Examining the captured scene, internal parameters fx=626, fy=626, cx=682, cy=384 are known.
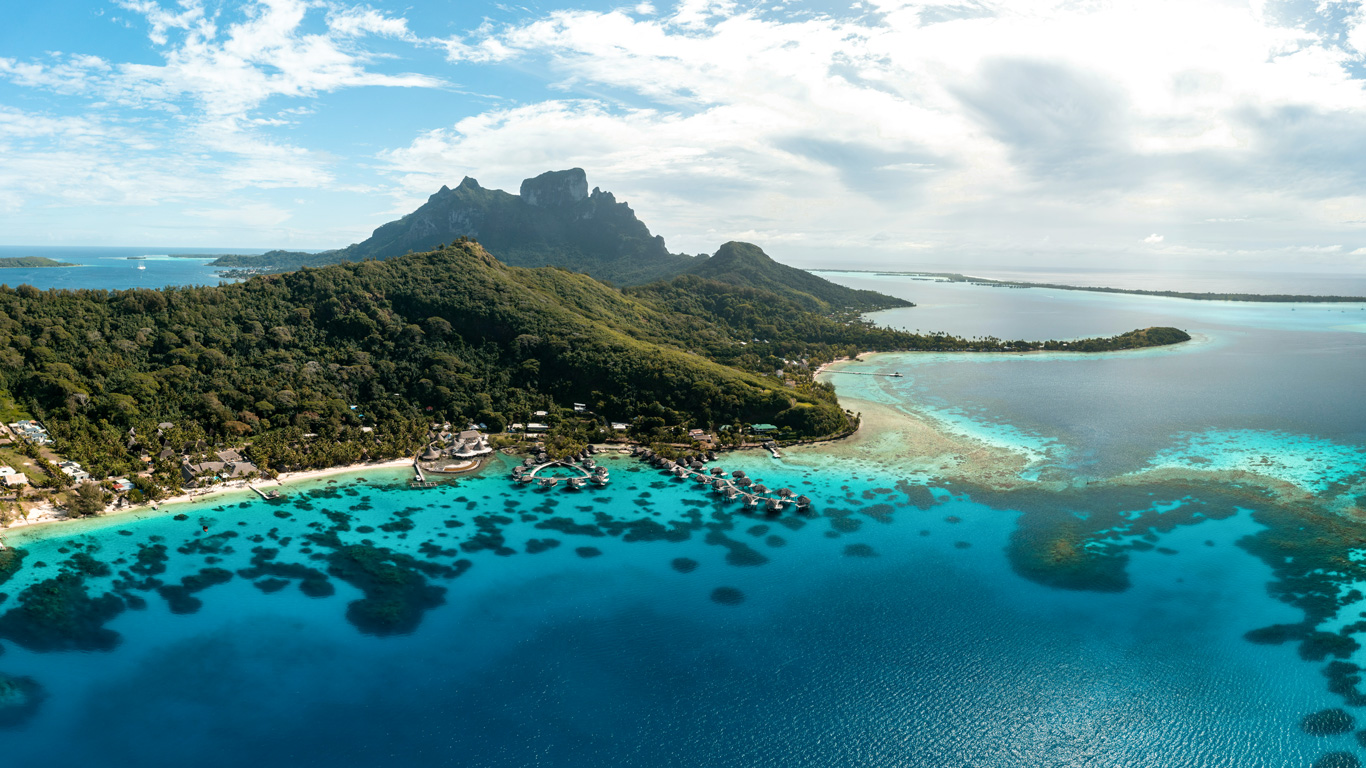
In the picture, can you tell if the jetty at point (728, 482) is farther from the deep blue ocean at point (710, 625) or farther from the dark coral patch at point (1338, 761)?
the dark coral patch at point (1338, 761)

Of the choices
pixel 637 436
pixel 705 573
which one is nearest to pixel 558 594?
pixel 705 573

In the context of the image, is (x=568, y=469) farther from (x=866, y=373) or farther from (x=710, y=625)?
(x=866, y=373)

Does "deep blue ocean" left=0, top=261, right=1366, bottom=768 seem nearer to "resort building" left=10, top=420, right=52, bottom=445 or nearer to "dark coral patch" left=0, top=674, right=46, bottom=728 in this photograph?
"dark coral patch" left=0, top=674, right=46, bottom=728

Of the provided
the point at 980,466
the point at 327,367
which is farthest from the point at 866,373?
the point at 327,367

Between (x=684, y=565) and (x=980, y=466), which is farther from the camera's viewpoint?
(x=980, y=466)

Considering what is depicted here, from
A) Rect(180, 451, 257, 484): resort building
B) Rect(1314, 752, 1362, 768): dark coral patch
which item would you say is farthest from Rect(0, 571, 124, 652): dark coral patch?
Rect(1314, 752, 1362, 768): dark coral patch

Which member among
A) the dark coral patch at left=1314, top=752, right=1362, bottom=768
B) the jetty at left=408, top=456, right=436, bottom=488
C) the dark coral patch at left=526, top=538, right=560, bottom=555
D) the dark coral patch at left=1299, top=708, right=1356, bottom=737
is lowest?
the dark coral patch at left=1314, top=752, right=1362, bottom=768
